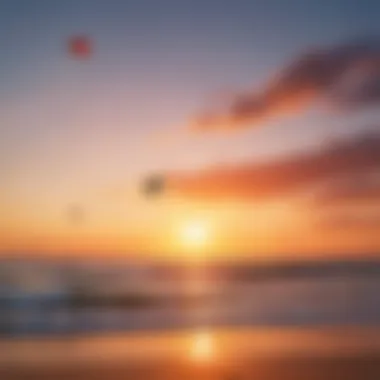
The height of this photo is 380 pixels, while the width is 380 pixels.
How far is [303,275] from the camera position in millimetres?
8852

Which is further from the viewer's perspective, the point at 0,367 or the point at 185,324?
the point at 185,324

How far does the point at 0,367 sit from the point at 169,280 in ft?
9.04

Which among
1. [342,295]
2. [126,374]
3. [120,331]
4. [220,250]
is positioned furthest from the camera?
[342,295]

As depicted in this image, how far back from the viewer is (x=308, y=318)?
7895 millimetres

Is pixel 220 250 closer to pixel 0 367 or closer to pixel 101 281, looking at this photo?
pixel 0 367

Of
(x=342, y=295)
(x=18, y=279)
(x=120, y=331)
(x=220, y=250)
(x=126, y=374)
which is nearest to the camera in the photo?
(x=126, y=374)

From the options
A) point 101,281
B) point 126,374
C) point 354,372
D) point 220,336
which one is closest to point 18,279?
point 101,281

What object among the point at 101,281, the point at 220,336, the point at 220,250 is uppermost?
the point at 101,281

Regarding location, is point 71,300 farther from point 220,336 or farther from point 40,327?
point 220,336

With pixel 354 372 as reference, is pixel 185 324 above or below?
above

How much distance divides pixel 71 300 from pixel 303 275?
6.12 feet

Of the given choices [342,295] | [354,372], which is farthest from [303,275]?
[354,372]

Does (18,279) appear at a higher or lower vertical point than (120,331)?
higher

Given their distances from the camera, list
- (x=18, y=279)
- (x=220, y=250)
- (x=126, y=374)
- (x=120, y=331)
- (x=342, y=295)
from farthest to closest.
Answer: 1. (x=342, y=295)
2. (x=18, y=279)
3. (x=120, y=331)
4. (x=220, y=250)
5. (x=126, y=374)
